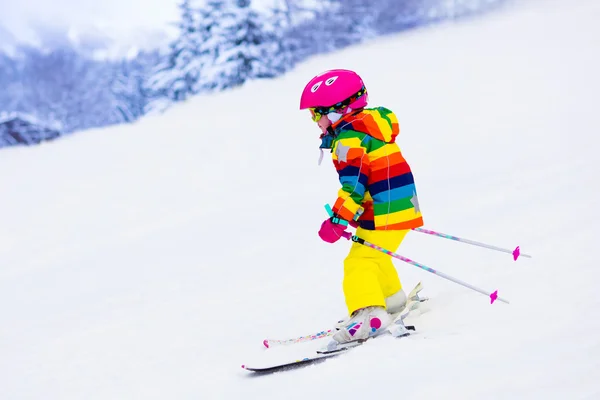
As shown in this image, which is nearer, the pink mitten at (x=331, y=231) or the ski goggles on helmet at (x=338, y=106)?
the pink mitten at (x=331, y=231)

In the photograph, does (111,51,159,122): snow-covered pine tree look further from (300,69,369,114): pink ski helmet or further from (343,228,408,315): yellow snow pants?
(343,228,408,315): yellow snow pants

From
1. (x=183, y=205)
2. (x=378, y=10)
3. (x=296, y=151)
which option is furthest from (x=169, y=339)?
(x=378, y=10)

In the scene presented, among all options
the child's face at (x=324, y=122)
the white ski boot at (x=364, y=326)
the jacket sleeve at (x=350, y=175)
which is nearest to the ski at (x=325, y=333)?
the white ski boot at (x=364, y=326)

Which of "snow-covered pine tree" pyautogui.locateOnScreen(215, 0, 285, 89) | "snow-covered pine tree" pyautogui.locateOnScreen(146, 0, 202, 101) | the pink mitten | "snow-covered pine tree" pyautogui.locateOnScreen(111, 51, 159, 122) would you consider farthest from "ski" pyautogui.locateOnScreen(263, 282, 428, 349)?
"snow-covered pine tree" pyautogui.locateOnScreen(111, 51, 159, 122)

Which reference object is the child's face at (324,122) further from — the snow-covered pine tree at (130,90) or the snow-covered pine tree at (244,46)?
the snow-covered pine tree at (130,90)

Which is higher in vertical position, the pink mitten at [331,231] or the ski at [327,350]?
the pink mitten at [331,231]

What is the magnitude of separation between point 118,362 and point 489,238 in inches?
143

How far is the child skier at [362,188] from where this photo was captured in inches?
141

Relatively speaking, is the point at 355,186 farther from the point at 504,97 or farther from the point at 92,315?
the point at 504,97

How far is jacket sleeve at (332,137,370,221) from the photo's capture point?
353 cm

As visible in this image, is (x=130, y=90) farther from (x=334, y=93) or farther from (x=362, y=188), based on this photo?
(x=362, y=188)

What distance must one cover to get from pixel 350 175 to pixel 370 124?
0.35m

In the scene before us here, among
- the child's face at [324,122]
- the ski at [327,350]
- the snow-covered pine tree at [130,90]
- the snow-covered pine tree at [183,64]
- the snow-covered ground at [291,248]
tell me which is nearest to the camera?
the snow-covered ground at [291,248]

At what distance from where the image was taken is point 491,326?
3098mm
